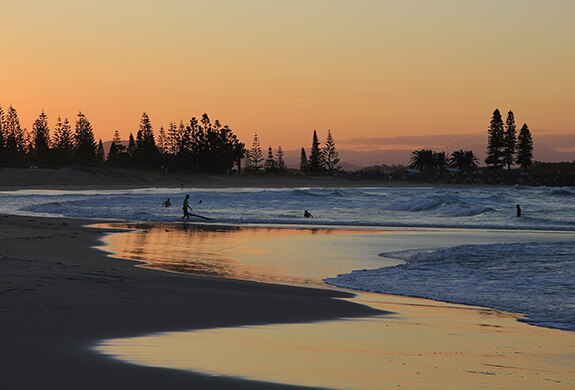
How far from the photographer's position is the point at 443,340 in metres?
8.68

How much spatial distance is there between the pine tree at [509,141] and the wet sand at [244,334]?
6419 inches

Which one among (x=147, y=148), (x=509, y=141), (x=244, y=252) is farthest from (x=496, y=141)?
(x=244, y=252)

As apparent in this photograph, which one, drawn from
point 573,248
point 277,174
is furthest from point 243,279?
point 277,174

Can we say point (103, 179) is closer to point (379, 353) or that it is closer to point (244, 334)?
point (244, 334)

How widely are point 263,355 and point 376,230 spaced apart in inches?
993

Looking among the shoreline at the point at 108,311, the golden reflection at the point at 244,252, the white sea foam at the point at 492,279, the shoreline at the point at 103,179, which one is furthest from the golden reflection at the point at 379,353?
the shoreline at the point at 103,179

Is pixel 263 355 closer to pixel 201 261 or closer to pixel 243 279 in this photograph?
pixel 243 279

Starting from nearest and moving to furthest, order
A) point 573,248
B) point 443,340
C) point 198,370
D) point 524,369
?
point 198,370
point 524,369
point 443,340
point 573,248

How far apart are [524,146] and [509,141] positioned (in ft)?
14.9

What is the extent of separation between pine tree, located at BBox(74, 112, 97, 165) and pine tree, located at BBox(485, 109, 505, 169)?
102159mm

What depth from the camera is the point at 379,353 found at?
782 centimetres

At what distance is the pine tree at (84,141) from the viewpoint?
168 meters

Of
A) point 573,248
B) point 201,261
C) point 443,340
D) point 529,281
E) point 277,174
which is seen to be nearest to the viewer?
point 443,340

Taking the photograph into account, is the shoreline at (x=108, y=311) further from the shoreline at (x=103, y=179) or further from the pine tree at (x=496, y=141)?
the pine tree at (x=496, y=141)
